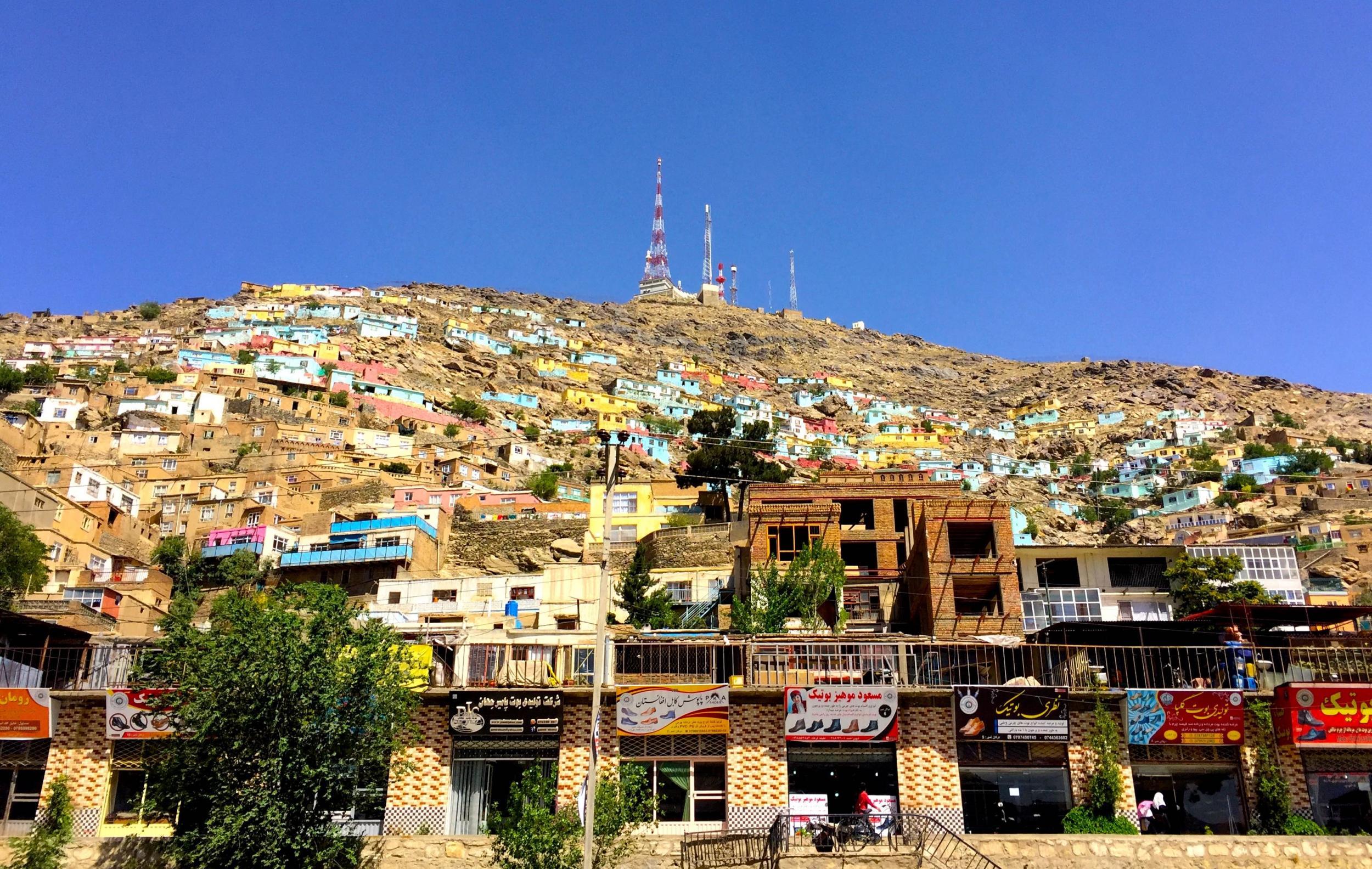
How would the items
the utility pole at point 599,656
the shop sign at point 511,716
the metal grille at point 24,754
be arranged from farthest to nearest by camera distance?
the metal grille at point 24,754, the shop sign at point 511,716, the utility pole at point 599,656

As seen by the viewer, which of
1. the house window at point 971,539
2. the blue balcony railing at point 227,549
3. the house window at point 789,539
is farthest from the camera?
the blue balcony railing at point 227,549

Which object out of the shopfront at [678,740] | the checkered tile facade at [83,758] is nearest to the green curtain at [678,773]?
the shopfront at [678,740]

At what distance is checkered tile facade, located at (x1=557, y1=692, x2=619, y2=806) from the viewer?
23016mm

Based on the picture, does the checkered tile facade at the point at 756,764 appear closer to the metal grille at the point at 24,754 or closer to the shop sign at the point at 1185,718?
the shop sign at the point at 1185,718

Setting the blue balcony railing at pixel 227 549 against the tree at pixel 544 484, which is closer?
the blue balcony railing at pixel 227 549

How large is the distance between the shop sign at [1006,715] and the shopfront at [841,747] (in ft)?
4.62

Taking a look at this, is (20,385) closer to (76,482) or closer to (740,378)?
(76,482)

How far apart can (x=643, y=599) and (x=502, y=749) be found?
2217 cm

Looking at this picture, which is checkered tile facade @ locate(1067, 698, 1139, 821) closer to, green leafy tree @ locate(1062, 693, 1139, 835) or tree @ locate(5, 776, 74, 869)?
green leafy tree @ locate(1062, 693, 1139, 835)

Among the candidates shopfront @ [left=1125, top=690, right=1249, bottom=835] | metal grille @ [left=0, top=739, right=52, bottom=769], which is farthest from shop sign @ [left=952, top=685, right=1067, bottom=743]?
metal grille @ [left=0, top=739, right=52, bottom=769]

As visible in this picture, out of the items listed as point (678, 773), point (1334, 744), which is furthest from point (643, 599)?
point (1334, 744)

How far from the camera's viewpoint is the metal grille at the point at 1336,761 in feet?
77.8

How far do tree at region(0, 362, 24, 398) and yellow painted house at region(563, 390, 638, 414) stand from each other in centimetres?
4972

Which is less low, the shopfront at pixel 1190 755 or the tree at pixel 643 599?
the tree at pixel 643 599
